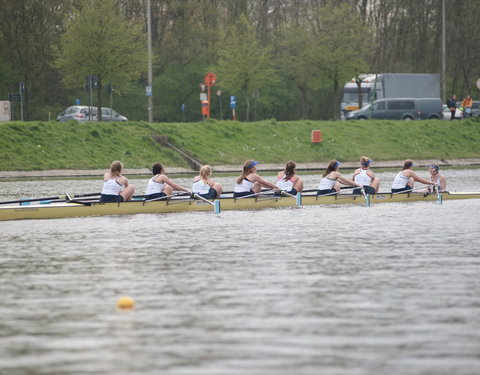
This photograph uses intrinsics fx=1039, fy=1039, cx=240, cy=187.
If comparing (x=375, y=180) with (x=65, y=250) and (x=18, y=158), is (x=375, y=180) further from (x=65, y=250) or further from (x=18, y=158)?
(x=18, y=158)

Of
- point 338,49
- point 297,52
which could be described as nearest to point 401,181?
point 338,49

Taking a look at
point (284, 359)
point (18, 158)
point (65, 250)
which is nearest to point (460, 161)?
point (18, 158)

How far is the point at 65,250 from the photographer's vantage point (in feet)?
61.9

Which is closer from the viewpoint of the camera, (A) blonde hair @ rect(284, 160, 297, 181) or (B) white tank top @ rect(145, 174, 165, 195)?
(B) white tank top @ rect(145, 174, 165, 195)

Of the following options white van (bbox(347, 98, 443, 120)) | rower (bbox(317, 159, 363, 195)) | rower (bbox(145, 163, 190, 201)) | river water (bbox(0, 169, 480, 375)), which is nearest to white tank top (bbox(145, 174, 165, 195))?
rower (bbox(145, 163, 190, 201))

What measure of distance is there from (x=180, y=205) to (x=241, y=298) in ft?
43.4

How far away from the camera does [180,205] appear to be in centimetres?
2653

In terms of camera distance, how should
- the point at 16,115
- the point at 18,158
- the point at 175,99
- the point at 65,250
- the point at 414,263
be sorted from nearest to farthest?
the point at 414,263 < the point at 65,250 < the point at 18,158 < the point at 16,115 < the point at 175,99

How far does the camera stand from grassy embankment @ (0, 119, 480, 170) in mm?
44688

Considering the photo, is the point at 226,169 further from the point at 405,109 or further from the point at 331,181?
the point at 405,109

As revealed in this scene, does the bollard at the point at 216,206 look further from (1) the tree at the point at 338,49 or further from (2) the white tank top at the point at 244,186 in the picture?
(1) the tree at the point at 338,49

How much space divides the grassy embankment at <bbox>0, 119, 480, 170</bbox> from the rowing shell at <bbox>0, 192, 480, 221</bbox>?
57.5 feet

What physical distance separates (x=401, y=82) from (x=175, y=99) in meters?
15.7

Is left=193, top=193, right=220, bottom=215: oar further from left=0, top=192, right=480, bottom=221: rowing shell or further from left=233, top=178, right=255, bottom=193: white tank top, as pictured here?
left=233, top=178, right=255, bottom=193: white tank top
